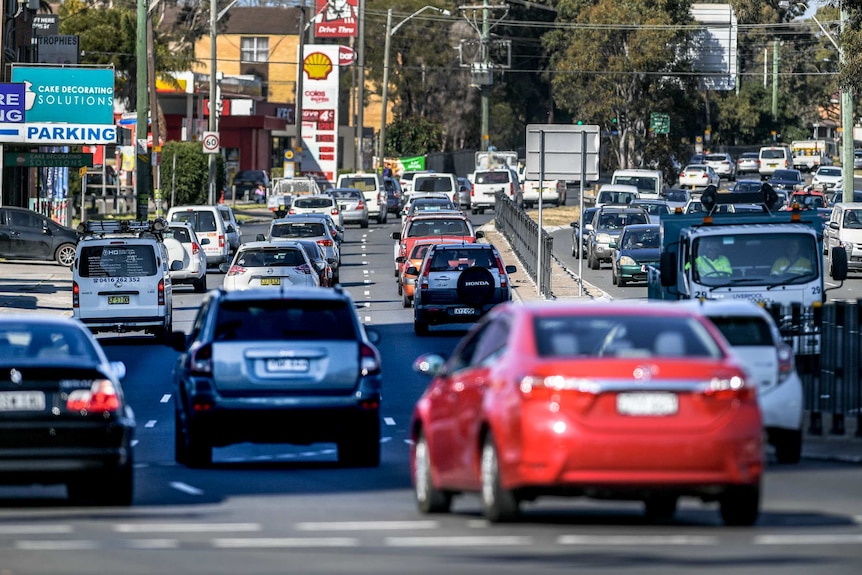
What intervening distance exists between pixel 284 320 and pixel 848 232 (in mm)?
33323

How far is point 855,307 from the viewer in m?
19.7

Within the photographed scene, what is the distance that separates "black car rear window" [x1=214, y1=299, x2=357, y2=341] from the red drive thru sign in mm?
80945

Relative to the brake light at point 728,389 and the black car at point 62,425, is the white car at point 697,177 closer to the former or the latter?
the black car at point 62,425

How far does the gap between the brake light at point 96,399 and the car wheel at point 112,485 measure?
1.12 feet

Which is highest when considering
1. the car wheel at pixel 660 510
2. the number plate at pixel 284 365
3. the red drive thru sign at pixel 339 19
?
the red drive thru sign at pixel 339 19

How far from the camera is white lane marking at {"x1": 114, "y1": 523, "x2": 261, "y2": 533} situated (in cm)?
1169

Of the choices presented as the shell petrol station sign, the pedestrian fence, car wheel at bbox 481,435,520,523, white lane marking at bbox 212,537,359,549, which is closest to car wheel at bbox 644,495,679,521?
car wheel at bbox 481,435,520,523

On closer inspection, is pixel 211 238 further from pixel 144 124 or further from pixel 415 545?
pixel 415 545

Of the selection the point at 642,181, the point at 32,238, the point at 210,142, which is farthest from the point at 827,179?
the point at 32,238

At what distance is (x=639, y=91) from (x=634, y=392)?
3560 inches

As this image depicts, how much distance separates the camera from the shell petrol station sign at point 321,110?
95.5 meters

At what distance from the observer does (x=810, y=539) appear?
11.0 m

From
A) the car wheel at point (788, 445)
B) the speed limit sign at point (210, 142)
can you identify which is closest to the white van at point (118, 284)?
the car wheel at point (788, 445)

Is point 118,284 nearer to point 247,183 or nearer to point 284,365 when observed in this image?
point 284,365
